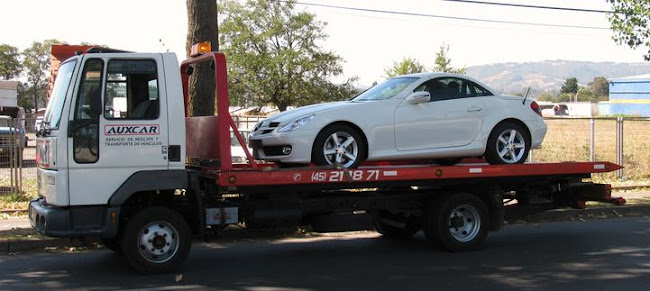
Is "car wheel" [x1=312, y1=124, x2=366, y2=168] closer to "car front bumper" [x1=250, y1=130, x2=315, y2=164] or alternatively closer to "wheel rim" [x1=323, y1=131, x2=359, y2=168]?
"wheel rim" [x1=323, y1=131, x2=359, y2=168]

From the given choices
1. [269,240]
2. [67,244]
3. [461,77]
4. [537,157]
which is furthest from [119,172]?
[537,157]

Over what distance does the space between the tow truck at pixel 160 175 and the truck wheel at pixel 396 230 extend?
784 mm

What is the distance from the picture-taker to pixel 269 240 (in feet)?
31.7

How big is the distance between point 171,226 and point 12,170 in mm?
7911

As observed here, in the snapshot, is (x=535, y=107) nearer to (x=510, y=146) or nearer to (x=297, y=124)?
(x=510, y=146)

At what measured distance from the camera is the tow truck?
6.59 metres

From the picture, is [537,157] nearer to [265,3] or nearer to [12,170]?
[12,170]

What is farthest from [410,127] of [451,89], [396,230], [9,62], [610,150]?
[9,62]

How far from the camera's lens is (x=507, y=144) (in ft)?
28.7

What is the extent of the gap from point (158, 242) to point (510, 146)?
4886 millimetres

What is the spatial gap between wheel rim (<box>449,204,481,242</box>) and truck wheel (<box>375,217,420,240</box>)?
68 cm

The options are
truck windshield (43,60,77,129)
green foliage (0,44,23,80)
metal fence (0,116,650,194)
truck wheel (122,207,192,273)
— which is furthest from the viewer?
green foliage (0,44,23,80)

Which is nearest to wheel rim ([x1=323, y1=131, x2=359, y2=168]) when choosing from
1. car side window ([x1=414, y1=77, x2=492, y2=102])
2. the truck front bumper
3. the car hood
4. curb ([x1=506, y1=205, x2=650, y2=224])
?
the car hood

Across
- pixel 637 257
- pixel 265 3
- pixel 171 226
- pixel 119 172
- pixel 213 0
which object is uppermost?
pixel 265 3
